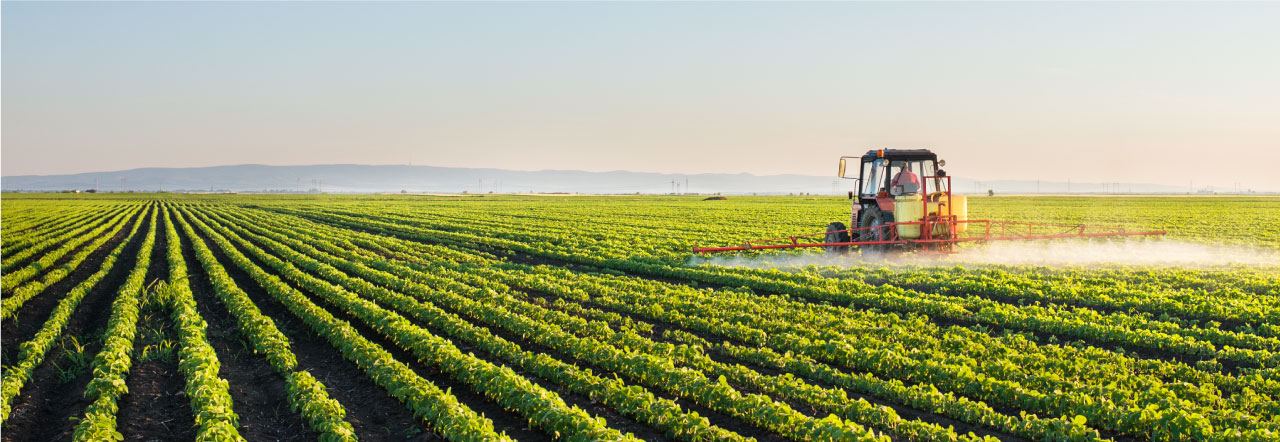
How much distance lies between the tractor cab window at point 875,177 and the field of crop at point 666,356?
8.31 ft

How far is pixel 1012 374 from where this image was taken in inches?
306

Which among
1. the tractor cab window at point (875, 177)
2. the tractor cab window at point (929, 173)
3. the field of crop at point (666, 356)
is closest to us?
the field of crop at point (666, 356)

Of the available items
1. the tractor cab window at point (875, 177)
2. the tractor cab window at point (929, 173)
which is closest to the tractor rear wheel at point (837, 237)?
the tractor cab window at point (875, 177)

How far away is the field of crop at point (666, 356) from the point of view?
6703mm

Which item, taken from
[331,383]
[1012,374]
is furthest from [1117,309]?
[331,383]

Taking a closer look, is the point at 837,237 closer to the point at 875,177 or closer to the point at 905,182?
the point at 875,177

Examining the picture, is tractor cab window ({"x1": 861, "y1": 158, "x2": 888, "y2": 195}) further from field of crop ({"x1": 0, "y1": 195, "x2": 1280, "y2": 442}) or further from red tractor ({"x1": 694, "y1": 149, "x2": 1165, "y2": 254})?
field of crop ({"x1": 0, "y1": 195, "x2": 1280, "y2": 442})

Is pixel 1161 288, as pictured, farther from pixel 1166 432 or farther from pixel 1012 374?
pixel 1166 432

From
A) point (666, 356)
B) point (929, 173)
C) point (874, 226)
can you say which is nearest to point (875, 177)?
point (929, 173)

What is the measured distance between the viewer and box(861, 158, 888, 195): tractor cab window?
18.0m

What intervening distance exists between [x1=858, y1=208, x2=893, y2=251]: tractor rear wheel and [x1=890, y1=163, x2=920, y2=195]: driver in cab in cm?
68

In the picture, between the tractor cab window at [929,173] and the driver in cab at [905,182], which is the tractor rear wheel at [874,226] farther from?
the tractor cab window at [929,173]

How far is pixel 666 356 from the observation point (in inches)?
350

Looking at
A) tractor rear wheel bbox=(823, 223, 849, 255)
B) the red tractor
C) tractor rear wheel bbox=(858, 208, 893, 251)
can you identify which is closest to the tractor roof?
the red tractor
